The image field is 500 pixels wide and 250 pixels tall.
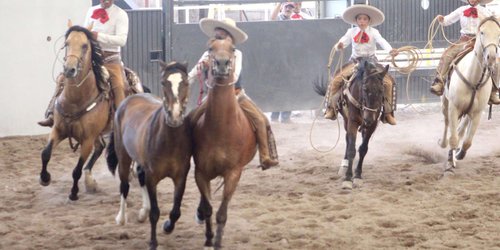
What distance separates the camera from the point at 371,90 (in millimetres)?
9078

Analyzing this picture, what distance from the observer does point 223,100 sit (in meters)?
Answer: 6.48

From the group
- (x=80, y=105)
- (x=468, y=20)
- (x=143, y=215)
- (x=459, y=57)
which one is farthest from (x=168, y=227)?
(x=468, y=20)

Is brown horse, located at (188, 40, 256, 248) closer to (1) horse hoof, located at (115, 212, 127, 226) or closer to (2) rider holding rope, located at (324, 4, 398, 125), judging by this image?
(1) horse hoof, located at (115, 212, 127, 226)

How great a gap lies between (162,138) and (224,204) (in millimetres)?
685

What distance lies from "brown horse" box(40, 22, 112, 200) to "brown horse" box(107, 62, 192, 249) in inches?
50.9

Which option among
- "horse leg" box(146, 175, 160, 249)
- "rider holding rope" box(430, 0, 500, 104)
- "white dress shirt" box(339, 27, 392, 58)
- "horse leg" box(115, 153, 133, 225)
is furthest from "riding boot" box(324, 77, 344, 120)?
"horse leg" box(146, 175, 160, 249)

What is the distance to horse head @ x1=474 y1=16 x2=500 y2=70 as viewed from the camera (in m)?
9.34

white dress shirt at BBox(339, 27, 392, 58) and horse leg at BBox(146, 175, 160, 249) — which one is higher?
white dress shirt at BBox(339, 27, 392, 58)

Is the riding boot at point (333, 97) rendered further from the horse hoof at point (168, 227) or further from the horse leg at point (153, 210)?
the horse leg at point (153, 210)

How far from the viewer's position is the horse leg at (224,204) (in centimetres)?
650

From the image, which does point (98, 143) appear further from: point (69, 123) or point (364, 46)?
point (364, 46)

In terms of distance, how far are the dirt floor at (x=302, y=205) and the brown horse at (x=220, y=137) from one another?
47cm

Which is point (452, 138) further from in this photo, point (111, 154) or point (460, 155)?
point (111, 154)

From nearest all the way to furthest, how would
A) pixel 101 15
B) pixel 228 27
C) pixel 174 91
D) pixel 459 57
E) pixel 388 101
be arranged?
pixel 174 91, pixel 228 27, pixel 101 15, pixel 388 101, pixel 459 57
